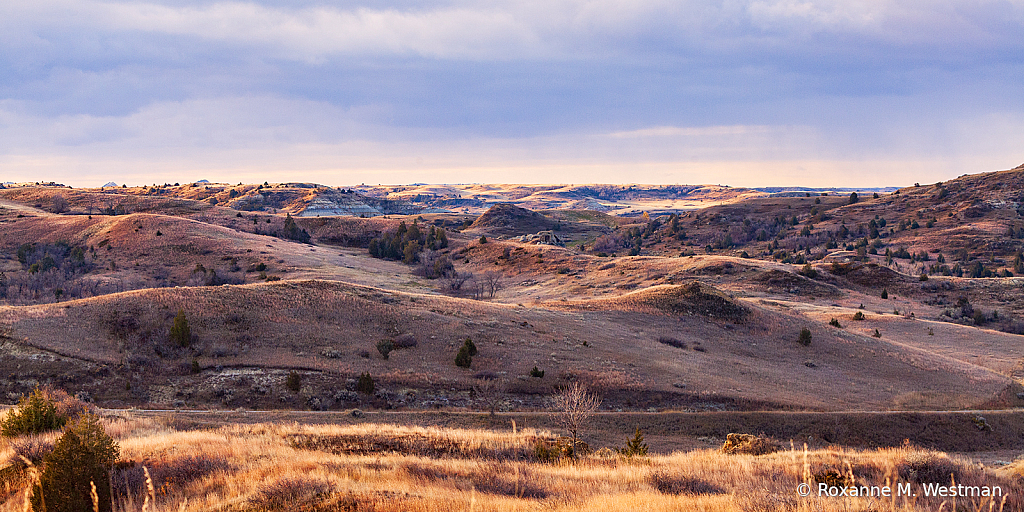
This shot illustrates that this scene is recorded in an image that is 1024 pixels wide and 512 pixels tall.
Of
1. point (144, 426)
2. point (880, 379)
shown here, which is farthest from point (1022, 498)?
point (880, 379)

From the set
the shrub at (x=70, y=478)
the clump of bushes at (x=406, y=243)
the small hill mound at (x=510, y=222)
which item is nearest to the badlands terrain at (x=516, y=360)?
the shrub at (x=70, y=478)

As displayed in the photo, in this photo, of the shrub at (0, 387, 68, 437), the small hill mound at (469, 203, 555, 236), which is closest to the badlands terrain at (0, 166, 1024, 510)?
the shrub at (0, 387, 68, 437)

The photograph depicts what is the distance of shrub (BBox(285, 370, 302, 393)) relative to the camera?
26359mm

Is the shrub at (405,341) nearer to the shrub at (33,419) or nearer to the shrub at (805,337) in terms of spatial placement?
the shrub at (33,419)

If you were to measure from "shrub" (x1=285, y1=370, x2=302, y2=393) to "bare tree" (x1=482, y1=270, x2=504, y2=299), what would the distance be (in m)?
41.8

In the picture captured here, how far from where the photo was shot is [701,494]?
941 centimetres

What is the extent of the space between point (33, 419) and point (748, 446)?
19.2 metres

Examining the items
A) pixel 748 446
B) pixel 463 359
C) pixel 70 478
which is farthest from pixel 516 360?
pixel 70 478

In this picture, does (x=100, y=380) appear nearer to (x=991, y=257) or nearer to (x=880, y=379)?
(x=880, y=379)

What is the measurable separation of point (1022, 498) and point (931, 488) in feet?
5.22

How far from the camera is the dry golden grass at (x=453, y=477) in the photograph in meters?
7.86

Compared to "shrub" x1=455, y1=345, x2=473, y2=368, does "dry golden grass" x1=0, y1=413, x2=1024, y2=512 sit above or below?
above

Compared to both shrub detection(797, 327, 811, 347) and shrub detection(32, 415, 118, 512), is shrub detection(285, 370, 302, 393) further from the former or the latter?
shrub detection(797, 327, 811, 347)

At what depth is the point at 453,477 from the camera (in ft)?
33.7
